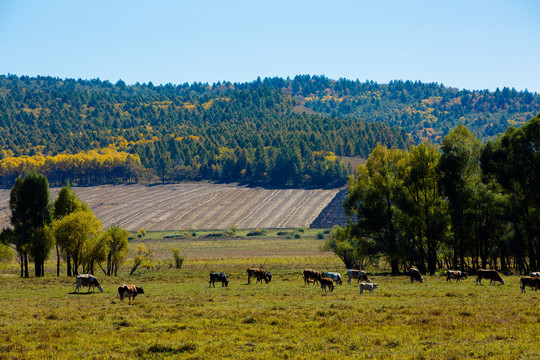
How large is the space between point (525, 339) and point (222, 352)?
12.6 meters

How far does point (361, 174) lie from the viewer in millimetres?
58812

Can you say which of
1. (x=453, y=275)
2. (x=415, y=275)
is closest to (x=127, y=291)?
(x=415, y=275)

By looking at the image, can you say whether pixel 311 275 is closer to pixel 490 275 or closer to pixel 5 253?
pixel 490 275

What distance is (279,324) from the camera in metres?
24.1

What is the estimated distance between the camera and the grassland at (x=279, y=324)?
19.2 m

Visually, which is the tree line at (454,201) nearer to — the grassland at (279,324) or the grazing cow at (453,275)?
the grazing cow at (453,275)

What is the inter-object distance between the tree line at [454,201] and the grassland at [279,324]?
14.6 m

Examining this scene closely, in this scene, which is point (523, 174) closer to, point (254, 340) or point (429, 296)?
point (429, 296)

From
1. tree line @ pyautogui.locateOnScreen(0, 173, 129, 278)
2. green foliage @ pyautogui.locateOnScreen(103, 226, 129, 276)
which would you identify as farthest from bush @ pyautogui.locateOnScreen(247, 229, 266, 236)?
tree line @ pyautogui.locateOnScreen(0, 173, 129, 278)

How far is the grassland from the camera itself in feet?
63.0

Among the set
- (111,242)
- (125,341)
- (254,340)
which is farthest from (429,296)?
(111,242)

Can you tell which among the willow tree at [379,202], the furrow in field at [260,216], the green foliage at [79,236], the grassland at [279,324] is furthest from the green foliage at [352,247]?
the furrow in field at [260,216]

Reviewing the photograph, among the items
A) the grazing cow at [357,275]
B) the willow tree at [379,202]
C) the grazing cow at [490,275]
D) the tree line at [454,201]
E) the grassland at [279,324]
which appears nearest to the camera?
the grassland at [279,324]

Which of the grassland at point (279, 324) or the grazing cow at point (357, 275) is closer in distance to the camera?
the grassland at point (279, 324)
